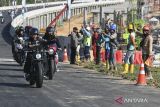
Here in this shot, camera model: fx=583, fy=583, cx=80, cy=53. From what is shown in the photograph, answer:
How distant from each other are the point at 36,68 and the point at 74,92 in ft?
4.73

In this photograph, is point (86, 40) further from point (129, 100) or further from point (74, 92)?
point (129, 100)

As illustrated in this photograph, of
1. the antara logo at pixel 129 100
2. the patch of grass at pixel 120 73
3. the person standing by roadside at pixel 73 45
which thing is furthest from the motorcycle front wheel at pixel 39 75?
the person standing by roadside at pixel 73 45

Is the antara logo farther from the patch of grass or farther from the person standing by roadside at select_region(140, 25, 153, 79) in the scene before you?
the person standing by roadside at select_region(140, 25, 153, 79)

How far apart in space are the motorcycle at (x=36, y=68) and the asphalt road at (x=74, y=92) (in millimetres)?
226

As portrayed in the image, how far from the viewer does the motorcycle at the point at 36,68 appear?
15.9 metres

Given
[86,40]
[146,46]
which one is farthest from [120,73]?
[86,40]

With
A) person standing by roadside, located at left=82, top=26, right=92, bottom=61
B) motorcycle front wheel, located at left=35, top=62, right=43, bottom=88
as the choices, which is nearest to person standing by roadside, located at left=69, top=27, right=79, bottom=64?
person standing by roadside, located at left=82, top=26, right=92, bottom=61

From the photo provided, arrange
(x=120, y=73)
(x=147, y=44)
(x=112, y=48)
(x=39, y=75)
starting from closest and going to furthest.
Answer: (x=39, y=75), (x=147, y=44), (x=120, y=73), (x=112, y=48)

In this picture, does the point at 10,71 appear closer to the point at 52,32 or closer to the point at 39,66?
the point at 52,32

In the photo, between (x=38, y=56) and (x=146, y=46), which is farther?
(x=146, y=46)

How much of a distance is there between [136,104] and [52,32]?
6.29 meters

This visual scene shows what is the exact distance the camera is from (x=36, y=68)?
16.0 metres

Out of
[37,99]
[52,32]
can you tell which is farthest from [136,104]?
[52,32]

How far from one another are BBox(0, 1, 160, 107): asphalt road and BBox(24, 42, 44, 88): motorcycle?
226 mm
